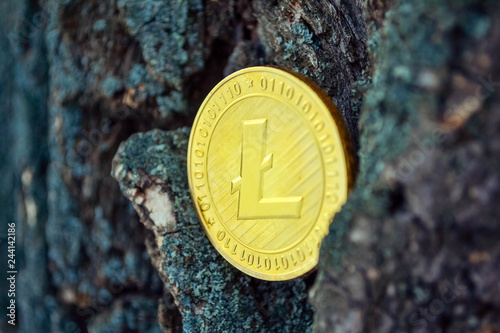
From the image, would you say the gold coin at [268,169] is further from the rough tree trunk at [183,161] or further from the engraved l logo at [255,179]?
the rough tree trunk at [183,161]

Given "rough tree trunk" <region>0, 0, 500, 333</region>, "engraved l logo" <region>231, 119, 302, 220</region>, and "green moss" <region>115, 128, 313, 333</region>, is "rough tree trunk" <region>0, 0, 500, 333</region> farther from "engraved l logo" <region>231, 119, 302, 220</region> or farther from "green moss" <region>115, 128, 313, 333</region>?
"engraved l logo" <region>231, 119, 302, 220</region>

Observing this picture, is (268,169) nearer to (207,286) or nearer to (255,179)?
(255,179)

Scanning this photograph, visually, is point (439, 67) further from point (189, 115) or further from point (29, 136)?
point (29, 136)

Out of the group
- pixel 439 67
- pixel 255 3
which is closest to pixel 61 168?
pixel 255 3

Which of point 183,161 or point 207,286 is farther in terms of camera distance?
point 183,161

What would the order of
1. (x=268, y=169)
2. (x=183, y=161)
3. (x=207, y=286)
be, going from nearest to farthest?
(x=268, y=169) → (x=207, y=286) → (x=183, y=161)

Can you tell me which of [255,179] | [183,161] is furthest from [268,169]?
[183,161]

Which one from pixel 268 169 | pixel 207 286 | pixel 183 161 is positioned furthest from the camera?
pixel 183 161

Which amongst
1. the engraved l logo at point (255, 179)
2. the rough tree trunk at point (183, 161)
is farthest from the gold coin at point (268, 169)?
→ the rough tree trunk at point (183, 161)
